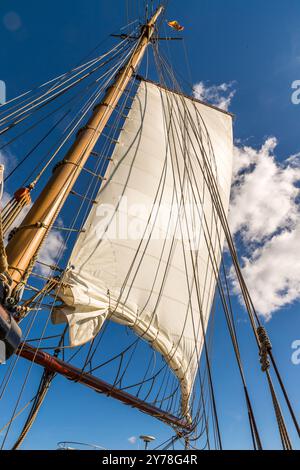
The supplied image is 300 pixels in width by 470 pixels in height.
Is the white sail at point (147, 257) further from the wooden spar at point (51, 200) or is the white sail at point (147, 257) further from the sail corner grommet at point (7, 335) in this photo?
the sail corner grommet at point (7, 335)

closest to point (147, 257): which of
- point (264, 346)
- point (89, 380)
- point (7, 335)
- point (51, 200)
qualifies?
point (89, 380)

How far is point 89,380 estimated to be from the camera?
5.65 metres

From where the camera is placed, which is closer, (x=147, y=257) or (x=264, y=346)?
(x=264, y=346)

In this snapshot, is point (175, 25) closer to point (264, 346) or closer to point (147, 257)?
point (147, 257)

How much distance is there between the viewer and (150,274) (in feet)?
21.8

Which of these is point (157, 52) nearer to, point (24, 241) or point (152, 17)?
point (152, 17)

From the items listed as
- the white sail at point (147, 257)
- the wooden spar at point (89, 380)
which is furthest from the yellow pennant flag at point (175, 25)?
the wooden spar at point (89, 380)

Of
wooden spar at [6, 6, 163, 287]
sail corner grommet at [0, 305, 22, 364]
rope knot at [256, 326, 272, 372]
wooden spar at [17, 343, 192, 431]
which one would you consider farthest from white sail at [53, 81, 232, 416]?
sail corner grommet at [0, 305, 22, 364]

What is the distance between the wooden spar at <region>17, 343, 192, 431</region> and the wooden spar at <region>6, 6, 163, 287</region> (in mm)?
2117

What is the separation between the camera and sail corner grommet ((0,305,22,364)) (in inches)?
80.1

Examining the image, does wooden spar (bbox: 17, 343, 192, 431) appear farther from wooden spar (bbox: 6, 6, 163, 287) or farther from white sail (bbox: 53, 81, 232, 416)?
wooden spar (bbox: 6, 6, 163, 287)

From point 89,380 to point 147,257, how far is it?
8.65ft

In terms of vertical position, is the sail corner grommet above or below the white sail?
below
